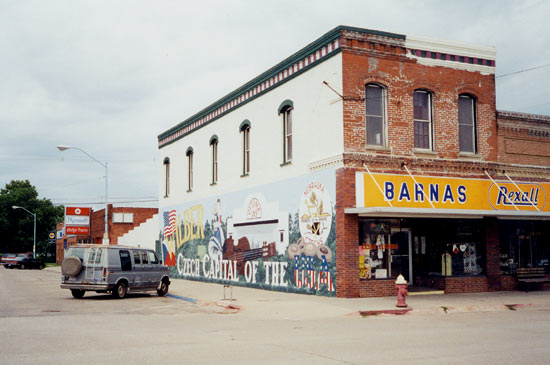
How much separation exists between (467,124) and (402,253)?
559cm

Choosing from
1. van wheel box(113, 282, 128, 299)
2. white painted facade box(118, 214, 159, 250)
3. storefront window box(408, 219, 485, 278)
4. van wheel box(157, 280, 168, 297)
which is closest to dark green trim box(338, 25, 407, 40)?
storefront window box(408, 219, 485, 278)

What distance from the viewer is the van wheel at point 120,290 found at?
67.3ft

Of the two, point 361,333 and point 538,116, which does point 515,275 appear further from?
point 361,333

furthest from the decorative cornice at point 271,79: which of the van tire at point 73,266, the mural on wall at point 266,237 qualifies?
the van tire at point 73,266

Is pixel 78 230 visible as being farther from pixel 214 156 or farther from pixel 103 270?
pixel 103 270

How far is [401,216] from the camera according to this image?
67.4 feet

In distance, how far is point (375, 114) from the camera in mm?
20766

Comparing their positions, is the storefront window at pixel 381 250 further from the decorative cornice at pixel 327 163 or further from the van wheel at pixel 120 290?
the van wheel at pixel 120 290

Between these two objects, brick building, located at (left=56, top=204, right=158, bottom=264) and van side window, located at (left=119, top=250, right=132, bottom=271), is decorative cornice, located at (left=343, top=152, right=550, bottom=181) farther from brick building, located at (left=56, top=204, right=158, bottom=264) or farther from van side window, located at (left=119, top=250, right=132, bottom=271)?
brick building, located at (left=56, top=204, right=158, bottom=264)

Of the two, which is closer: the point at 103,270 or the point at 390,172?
the point at 103,270

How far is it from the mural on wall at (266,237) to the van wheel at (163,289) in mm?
4296

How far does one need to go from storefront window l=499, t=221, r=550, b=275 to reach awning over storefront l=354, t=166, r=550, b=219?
0.94 meters

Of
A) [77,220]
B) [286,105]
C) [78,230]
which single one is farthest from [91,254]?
[77,220]

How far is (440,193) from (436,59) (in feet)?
16.3
